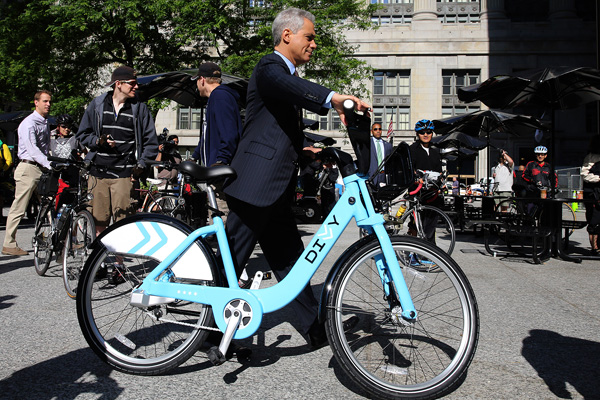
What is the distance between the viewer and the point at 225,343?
99.9 inches

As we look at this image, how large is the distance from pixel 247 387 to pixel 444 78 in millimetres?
44523

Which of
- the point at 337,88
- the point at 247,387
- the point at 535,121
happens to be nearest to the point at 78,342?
the point at 247,387

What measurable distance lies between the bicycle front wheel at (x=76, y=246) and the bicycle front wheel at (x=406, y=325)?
114 inches

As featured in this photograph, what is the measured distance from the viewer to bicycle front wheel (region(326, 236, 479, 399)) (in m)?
2.37

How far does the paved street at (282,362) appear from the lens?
8.29ft

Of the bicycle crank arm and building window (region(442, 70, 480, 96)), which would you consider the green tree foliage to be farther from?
the bicycle crank arm

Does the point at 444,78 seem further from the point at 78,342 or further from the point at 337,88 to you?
the point at 78,342

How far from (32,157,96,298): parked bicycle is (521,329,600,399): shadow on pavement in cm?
360

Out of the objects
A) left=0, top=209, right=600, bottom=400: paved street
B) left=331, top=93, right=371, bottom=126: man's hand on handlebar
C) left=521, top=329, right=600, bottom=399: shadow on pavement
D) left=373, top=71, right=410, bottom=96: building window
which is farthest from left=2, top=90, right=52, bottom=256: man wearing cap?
left=373, top=71, right=410, bottom=96: building window

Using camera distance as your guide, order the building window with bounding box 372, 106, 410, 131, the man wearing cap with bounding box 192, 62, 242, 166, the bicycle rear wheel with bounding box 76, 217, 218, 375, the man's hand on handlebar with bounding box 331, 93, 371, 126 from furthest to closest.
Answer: the building window with bounding box 372, 106, 410, 131
the man wearing cap with bounding box 192, 62, 242, 166
the bicycle rear wheel with bounding box 76, 217, 218, 375
the man's hand on handlebar with bounding box 331, 93, 371, 126

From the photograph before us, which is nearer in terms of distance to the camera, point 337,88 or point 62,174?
point 62,174

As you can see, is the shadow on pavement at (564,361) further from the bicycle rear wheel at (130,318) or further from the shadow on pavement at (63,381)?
the shadow on pavement at (63,381)

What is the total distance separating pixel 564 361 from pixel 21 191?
6.56 meters

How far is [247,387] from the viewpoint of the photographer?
8.49 ft
